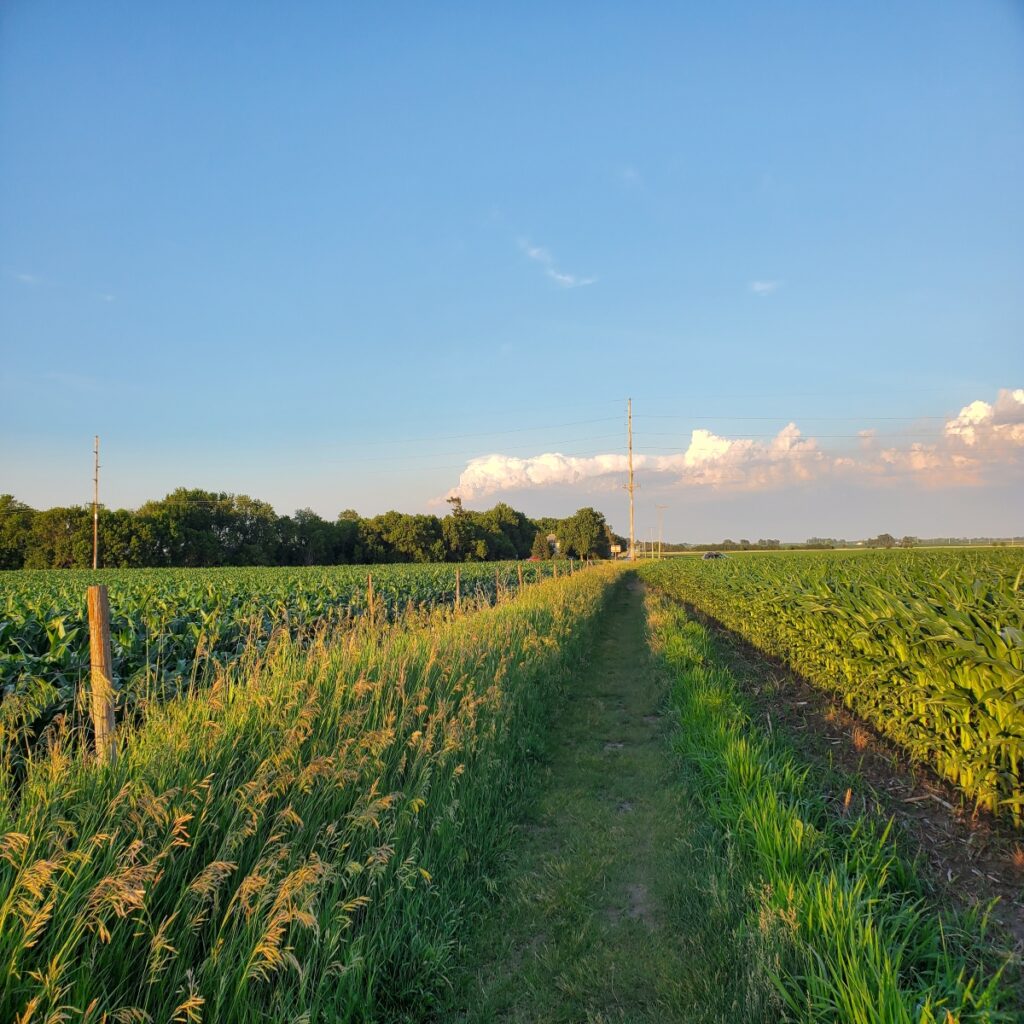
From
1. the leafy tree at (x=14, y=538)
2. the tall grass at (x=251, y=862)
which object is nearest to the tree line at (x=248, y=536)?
the leafy tree at (x=14, y=538)

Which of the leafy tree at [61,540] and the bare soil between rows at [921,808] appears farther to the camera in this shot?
the leafy tree at [61,540]

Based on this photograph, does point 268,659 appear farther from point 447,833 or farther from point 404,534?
point 404,534

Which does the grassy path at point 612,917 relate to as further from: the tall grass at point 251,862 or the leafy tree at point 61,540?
the leafy tree at point 61,540

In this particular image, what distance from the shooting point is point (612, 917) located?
3.71 metres

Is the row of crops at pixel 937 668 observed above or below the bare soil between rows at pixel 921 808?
above

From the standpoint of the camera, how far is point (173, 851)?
8.32 feet

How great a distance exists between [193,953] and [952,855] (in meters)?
4.66

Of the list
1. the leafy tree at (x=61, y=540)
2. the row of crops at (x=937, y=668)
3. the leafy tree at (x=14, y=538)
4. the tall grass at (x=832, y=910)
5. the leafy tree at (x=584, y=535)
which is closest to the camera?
the tall grass at (x=832, y=910)

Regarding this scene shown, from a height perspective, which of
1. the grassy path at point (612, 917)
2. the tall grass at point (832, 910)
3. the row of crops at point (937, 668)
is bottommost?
the grassy path at point (612, 917)

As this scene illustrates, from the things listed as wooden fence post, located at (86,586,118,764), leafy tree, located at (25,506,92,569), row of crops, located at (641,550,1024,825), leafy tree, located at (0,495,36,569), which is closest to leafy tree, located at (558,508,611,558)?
leafy tree, located at (25,506,92,569)

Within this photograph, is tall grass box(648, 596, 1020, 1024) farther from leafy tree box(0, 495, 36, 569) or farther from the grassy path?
leafy tree box(0, 495, 36, 569)

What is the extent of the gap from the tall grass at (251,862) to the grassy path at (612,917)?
31 cm

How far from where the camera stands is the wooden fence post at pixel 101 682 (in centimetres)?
299

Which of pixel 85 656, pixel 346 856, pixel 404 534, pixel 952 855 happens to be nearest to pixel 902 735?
pixel 952 855
